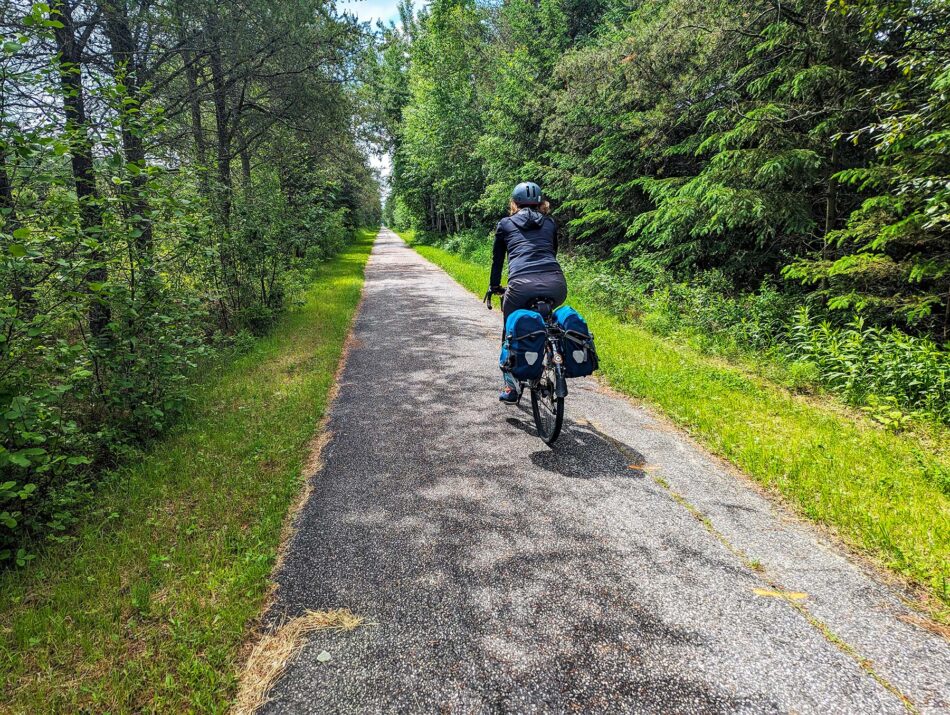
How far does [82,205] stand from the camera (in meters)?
3.81

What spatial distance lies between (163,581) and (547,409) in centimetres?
338

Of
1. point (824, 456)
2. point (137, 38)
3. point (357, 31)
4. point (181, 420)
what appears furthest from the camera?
point (357, 31)

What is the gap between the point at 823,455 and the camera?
3805mm

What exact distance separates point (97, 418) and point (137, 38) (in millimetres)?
5325

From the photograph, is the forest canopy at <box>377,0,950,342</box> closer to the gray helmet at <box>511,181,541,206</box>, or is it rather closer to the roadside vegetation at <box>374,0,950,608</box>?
the roadside vegetation at <box>374,0,950,608</box>

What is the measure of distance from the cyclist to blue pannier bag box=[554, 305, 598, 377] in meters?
0.45

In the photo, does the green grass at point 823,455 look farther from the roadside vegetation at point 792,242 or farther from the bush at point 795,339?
the bush at point 795,339

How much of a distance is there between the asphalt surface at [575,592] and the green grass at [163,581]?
0.96 feet

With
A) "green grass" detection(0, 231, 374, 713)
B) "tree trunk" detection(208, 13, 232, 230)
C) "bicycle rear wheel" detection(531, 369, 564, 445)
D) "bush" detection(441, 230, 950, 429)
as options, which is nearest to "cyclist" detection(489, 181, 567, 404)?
"bicycle rear wheel" detection(531, 369, 564, 445)

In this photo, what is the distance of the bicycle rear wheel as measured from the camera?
418 cm

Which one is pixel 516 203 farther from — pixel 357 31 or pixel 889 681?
pixel 357 31

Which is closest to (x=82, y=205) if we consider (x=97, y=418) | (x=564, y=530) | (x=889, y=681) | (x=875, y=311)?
(x=97, y=418)

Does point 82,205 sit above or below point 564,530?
above

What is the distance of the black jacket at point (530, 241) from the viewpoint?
443cm
